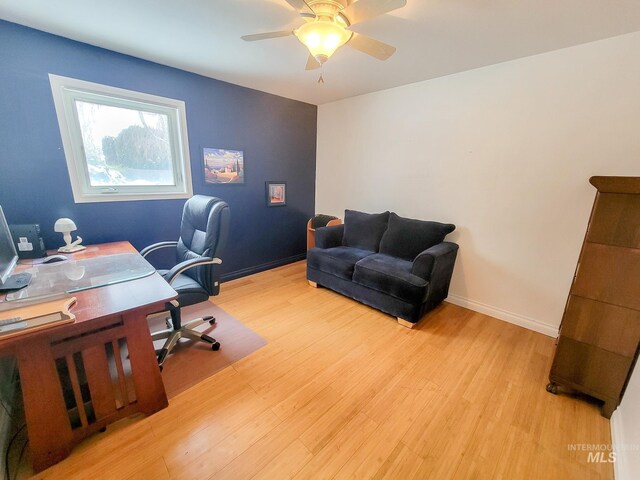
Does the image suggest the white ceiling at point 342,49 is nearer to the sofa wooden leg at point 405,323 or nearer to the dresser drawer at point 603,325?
the dresser drawer at point 603,325

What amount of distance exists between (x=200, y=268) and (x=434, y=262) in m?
1.94

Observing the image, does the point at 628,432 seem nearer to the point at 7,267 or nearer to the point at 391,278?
the point at 391,278

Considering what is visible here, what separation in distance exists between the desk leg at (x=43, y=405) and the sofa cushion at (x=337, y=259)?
2.20m

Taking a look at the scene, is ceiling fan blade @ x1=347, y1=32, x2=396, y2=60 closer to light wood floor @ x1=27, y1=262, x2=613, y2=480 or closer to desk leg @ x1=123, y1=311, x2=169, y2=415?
desk leg @ x1=123, y1=311, x2=169, y2=415

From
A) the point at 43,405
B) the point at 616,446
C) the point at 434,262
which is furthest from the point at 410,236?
the point at 43,405

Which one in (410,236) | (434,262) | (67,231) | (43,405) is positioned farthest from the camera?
(410,236)

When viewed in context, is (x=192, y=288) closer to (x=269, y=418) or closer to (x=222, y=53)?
→ (x=269, y=418)

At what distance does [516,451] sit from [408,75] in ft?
10.0

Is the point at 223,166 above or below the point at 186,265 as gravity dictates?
above

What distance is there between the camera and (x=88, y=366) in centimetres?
126

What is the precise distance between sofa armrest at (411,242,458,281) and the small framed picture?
2103 millimetres

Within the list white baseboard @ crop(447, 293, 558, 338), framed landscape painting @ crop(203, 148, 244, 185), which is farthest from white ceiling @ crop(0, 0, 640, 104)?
white baseboard @ crop(447, 293, 558, 338)

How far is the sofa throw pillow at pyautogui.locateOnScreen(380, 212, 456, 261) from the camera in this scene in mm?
2633

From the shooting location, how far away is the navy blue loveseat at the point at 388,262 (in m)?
2.28
